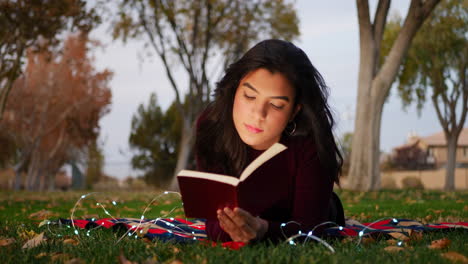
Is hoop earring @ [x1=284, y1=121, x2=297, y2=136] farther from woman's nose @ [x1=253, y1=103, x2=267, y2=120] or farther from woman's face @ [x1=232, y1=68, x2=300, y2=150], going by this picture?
woman's nose @ [x1=253, y1=103, x2=267, y2=120]

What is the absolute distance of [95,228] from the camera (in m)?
3.86

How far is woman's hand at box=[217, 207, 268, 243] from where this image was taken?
2521mm

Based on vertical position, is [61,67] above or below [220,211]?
above

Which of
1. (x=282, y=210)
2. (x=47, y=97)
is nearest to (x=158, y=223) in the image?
(x=282, y=210)

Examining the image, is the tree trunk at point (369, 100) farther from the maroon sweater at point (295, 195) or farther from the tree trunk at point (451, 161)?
the tree trunk at point (451, 161)

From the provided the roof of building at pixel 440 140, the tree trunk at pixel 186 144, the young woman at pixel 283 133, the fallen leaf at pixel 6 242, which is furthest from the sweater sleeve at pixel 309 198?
the roof of building at pixel 440 140

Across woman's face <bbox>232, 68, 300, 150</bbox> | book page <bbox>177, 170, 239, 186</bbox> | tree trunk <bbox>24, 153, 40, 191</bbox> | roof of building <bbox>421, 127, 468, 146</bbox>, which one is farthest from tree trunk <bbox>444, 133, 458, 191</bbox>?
roof of building <bbox>421, 127, 468, 146</bbox>

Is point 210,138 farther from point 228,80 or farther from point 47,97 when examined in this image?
point 47,97

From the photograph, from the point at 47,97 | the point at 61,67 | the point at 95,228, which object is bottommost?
the point at 95,228

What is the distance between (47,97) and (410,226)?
23716 mm

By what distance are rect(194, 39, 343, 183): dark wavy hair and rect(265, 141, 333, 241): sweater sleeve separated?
0.23 ft

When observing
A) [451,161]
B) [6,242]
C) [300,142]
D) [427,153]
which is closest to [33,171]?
[451,161]

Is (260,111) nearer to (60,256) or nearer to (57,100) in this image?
(60,256)

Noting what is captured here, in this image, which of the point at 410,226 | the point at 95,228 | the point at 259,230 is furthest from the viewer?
the point at 410,226
